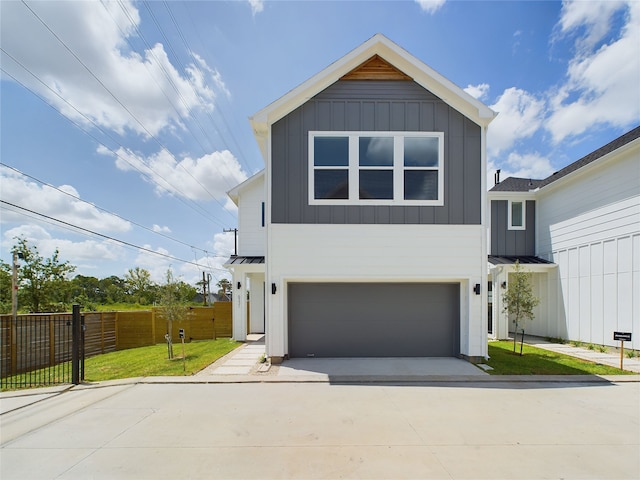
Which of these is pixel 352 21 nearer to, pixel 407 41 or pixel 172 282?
pixel 407 41

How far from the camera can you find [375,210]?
894cm

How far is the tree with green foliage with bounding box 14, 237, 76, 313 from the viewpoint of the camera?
14266 mm

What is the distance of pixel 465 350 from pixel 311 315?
4358mm

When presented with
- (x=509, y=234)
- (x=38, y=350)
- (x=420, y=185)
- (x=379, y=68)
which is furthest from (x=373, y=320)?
(x=38, y=350)

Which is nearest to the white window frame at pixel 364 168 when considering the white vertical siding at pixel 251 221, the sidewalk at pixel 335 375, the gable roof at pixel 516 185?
the sidewalk at pixel 335 375

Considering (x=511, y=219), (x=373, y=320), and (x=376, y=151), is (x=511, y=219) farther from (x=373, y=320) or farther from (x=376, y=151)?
(x=373, y=320)

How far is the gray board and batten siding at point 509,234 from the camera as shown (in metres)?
14.6

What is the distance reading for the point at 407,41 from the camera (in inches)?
398

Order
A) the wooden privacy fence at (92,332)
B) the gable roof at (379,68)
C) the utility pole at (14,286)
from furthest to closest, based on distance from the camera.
Answer: the utility pole at (14,286), the wooden privacy fence at (92,332), the gable roof at (379,68)

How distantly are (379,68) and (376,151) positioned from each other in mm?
2385

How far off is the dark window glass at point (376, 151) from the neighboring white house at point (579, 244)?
7.52 metres

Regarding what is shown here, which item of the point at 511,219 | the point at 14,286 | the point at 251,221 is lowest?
the point at 14,286

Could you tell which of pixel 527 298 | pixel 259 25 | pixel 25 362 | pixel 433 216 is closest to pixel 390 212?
pixel 433 216

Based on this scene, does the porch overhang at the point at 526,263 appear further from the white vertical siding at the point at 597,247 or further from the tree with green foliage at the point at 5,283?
the tree with green foliage at the point at 5,283
